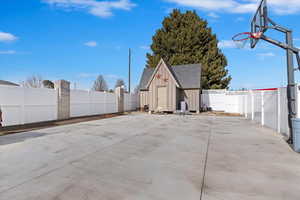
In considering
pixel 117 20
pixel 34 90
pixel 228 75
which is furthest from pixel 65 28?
pixel 228 75

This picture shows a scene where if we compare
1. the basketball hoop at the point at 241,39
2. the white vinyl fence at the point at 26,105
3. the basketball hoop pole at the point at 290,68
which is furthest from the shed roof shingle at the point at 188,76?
the basketball hoop pole at the point at 290,68

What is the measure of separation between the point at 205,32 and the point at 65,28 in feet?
70.7

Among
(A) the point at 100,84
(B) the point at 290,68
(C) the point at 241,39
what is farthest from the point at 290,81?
(A) the point at 100,84

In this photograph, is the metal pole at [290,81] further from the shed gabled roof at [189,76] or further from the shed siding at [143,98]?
the shed siding at [143,98]

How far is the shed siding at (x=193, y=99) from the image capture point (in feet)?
61.1

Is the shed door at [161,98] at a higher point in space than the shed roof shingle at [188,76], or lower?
lower

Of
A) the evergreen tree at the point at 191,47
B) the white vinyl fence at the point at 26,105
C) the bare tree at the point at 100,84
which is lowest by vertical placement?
the white vinyl fence at the point at 26,105

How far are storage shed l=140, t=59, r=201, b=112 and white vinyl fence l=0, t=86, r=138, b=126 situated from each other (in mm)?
A: 5399

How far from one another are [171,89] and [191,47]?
1373 cm

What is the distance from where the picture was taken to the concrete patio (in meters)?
2.80

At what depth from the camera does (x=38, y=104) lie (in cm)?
1096

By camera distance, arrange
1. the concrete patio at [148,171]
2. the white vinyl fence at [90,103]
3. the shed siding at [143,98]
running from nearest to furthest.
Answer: the concrete patio at [148,171] < the white vinyl fence at [90,103] < the shed siding at [143,98]

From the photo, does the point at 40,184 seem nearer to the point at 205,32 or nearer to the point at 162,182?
the point at 162,182

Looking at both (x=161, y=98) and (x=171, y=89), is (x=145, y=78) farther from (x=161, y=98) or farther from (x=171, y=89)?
(x=171, y=89)
